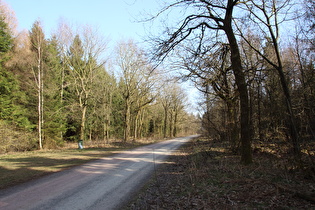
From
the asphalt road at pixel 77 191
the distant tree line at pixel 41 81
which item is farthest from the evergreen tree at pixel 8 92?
the asphalt road at pixel 77 191

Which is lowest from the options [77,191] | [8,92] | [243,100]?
[77,191]

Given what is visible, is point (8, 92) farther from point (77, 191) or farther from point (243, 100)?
point (243, 100)

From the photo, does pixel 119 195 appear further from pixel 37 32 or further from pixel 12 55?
pixel 12 55

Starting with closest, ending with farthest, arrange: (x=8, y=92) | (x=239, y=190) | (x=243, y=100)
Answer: (x=239, y=190)
(x=243, y=100)
(x=8, y=92)

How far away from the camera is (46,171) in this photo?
368 inches

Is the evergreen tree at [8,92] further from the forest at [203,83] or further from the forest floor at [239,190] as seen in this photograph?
the forest floor at [239,190]

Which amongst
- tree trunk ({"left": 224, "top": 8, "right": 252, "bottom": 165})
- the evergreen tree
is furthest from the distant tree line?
tree trunk ({"left": 224, "top": 8, "right": 252, "bottom": 165})

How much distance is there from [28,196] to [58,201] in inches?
45.8

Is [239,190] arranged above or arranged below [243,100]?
below

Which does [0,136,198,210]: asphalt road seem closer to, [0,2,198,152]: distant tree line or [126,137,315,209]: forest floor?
[126,137,315,209]: forest floor


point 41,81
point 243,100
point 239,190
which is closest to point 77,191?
point 239,190

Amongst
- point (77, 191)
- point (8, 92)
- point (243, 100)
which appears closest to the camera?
point (77, 191)

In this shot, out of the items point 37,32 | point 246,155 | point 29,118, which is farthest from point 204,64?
point 29,118

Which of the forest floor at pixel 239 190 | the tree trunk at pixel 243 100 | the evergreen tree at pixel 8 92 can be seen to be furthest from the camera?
the evergreen tree at pixel 8 92
